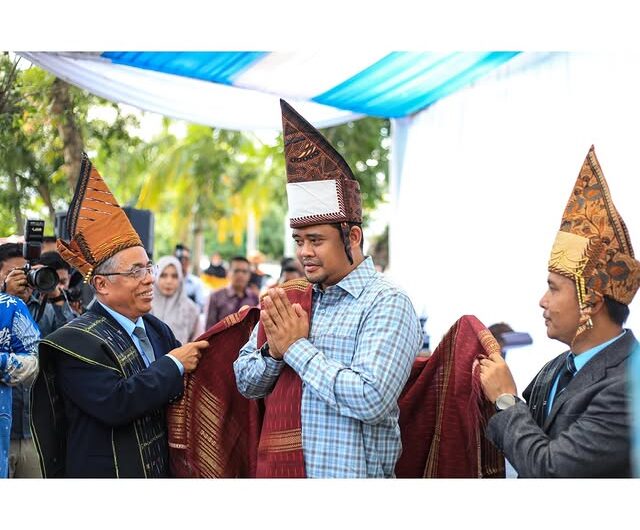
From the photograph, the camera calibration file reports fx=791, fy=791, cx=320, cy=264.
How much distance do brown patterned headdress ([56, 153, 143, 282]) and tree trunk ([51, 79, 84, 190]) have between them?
3.48m

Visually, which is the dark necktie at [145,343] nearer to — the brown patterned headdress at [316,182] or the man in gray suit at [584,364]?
the brown patterned headdress at [316,182]

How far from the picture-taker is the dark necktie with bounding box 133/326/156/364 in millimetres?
2859

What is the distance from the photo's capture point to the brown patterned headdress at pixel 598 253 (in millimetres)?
2223

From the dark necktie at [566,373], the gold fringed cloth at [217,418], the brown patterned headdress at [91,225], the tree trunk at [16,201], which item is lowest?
the gold fringed cloth at [217,418]

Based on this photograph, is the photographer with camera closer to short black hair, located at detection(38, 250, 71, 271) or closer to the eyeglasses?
short black hair, located at detection(38, 250, 71, 271)

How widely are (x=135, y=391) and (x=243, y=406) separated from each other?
47 centimetres

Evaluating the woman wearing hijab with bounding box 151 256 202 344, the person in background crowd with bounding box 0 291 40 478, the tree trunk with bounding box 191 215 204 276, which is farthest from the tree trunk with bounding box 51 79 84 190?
the tree trunk with bounding box 191 215 204 276

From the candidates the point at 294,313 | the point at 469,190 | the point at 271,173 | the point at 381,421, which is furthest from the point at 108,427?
the point at 271,173

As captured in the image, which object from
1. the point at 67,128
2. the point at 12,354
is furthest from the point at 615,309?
the point at 67,128

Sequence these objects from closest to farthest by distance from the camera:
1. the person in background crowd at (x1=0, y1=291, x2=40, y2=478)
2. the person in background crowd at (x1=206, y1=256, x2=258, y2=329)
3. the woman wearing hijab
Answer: the person in background crowd at (x1=0, y1=291, x2=40, y2=478) < the woman wearing hijab < the person in background crowd at (x1=206, y1=256, x2=258, y2=329)

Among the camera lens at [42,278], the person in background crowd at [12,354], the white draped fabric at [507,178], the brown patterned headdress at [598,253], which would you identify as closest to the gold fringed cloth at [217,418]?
the person in background crowd at [12,354]

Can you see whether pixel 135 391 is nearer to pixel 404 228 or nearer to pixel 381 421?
pixel 381 421

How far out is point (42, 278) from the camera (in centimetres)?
351
